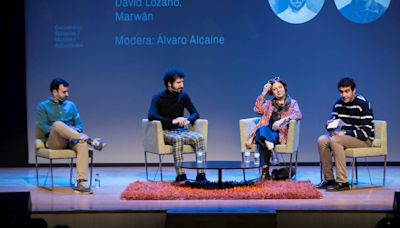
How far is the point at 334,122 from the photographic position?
682 centimetres

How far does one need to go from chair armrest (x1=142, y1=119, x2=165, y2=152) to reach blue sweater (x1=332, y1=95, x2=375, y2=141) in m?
1.83

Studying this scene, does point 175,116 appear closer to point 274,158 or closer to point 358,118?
point 274,158

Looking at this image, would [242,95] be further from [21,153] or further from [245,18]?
[21,153]

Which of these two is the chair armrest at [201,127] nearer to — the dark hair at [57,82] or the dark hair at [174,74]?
the dark hair at [174,74]

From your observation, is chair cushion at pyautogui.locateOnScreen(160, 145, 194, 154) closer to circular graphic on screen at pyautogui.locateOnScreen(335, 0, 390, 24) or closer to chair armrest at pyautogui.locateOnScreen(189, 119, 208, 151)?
chair armrest at pyautogui.locateOnScreen(189, 119, 208, 151)

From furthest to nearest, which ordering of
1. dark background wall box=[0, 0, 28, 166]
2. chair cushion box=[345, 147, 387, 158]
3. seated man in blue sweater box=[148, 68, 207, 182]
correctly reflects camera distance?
dark background wall box=[0, 0, 28, 166] < seated man in blue sweater box=[148, 68, 207, 182] < chair cushion box=[345, 147, 387, 158]

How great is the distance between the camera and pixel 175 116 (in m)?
7.45

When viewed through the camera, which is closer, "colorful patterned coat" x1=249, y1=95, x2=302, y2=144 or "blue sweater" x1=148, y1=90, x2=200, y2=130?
"colorful patterned coat" x1=249, y1=95, x2=302, y2=144

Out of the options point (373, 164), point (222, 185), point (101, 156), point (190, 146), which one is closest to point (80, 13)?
point (101, 156)

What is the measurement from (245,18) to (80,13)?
2042 mm

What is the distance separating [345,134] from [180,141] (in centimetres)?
165

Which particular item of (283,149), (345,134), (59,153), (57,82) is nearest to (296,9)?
(283,149)

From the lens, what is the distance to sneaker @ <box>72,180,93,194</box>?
21.6ft

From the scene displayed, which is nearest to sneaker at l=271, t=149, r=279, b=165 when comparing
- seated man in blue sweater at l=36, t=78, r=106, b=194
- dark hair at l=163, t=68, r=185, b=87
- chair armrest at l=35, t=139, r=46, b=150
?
dark hair at l=163, t=68, r=185, b=87
